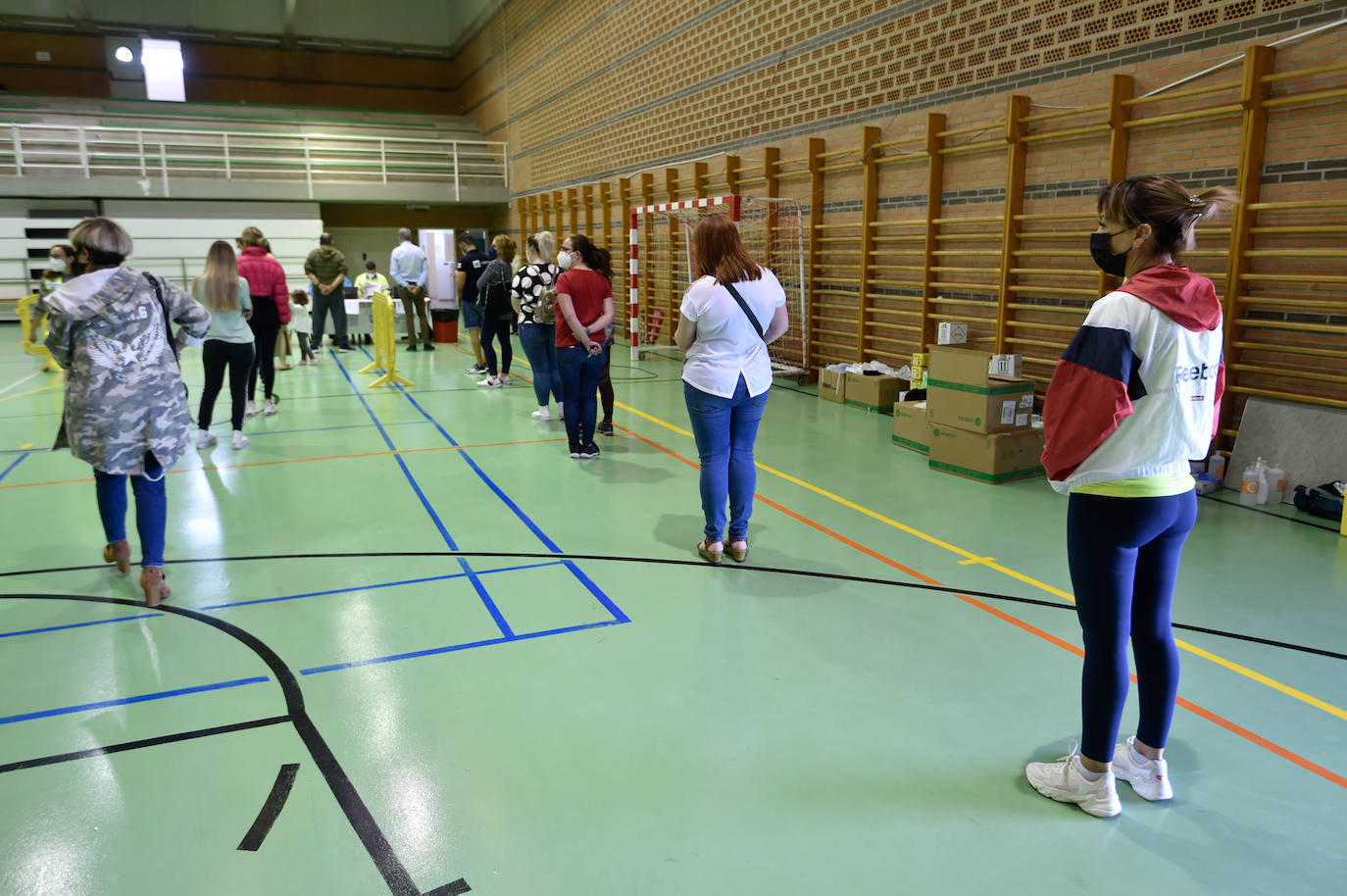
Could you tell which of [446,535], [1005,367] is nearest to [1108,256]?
[446,535]

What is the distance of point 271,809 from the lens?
2439mm

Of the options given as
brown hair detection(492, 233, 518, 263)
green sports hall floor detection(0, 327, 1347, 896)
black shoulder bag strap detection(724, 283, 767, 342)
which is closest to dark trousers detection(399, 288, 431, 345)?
brown hair detection(492, 233, 518, 263)

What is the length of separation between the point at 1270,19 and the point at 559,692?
19.7 ft

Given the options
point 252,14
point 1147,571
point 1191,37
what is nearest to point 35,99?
point 252,14

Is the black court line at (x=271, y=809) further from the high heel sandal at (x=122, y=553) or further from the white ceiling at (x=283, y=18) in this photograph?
the white ceiling at (x=283, y=18)

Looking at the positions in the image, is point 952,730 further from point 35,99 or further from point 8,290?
point 35,99

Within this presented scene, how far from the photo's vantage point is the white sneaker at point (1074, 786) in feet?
7.93

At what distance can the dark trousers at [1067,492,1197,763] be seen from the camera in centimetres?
217

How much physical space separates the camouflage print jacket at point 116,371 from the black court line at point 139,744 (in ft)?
4.71

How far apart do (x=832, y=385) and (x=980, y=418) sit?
131 inches

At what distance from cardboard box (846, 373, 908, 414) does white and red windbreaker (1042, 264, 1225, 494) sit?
6.36 meters

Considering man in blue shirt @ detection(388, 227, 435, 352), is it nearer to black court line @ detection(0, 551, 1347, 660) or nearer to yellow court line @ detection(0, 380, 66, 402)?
yellow court line @ detection(0, 380, 66, 402)

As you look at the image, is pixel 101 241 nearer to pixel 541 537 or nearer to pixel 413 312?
pixel 541 537

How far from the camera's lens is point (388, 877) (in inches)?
85.5
